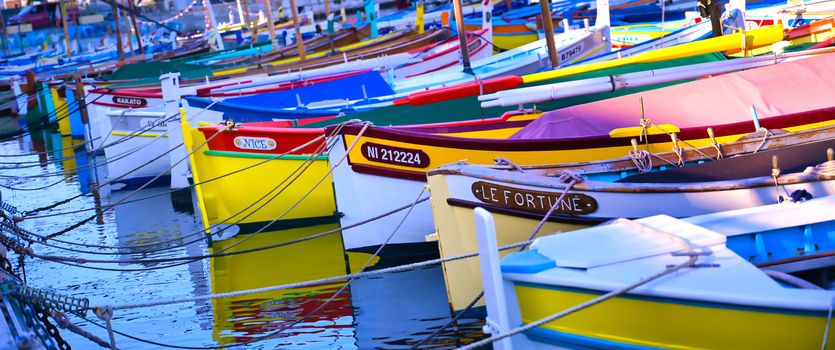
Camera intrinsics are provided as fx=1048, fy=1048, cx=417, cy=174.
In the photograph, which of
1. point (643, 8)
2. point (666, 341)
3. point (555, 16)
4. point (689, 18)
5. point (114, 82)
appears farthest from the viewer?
point (555, 16)

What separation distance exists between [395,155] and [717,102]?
130 inches

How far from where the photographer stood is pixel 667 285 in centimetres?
582

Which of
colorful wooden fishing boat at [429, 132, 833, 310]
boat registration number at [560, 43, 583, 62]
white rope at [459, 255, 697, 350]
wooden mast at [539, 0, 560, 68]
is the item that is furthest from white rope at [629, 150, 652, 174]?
boat registration number at [560, 43, 583, 62]

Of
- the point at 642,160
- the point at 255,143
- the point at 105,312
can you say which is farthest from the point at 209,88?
the point at 105,312

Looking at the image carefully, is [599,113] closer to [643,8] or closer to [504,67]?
[504,67]

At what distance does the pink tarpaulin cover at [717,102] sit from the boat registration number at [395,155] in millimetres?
1134

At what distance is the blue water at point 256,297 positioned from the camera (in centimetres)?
940

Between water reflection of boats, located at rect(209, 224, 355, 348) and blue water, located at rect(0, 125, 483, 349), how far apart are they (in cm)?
1

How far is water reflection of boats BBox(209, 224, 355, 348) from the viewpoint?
9.58m

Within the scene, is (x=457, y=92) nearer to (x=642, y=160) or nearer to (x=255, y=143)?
(x=255, y=143)

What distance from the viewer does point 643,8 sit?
1238 inches

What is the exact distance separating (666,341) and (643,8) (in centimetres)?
2669

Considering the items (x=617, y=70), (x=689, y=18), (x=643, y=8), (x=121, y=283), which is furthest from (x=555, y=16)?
(x=121, y=283)

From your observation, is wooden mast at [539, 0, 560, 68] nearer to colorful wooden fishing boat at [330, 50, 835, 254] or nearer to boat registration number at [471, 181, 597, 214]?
colorful wooden fishing boat at [330, 50, 835, 254]
